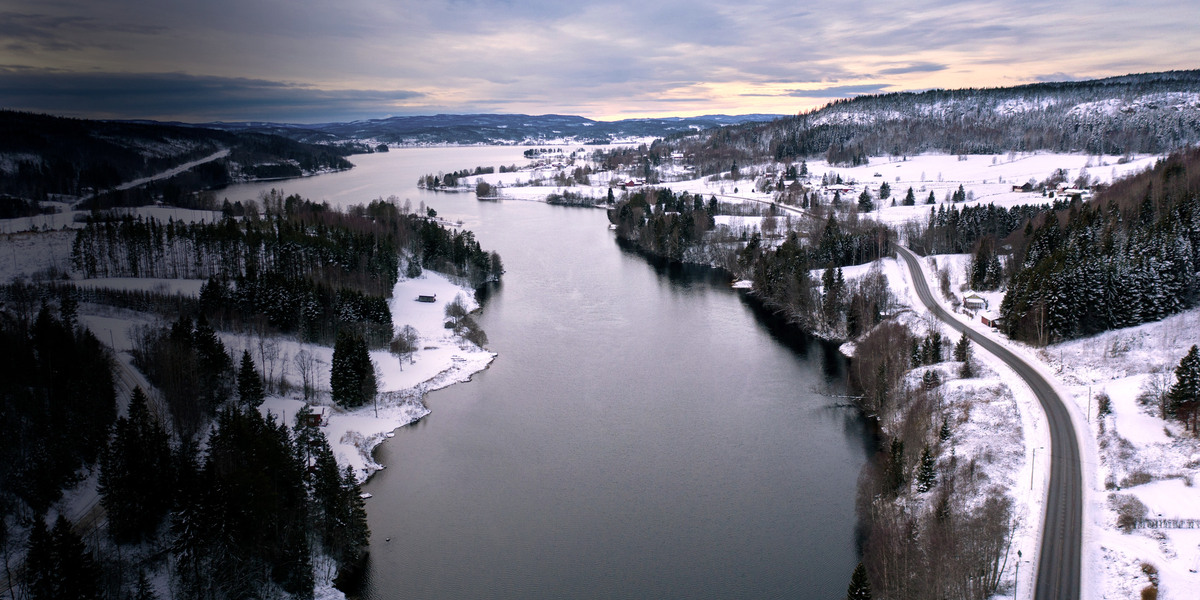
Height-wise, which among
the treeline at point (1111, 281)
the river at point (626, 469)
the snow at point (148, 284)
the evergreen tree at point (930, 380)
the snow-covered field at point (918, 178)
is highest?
the snow-covered field at point (918, 178)

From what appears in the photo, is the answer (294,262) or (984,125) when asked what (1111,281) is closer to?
(294,262)

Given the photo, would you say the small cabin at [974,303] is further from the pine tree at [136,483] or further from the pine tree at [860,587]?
the pine tree at [136,483]

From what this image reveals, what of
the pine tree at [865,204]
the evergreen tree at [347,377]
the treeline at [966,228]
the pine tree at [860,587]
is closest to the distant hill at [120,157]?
the evergreen tree at [347,377]

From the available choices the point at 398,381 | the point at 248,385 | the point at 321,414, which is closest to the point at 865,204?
the point at 398,381

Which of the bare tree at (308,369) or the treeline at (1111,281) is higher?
the treeline at (1111,281)

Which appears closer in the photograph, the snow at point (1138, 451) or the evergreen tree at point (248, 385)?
the snow at point (1138, 451)

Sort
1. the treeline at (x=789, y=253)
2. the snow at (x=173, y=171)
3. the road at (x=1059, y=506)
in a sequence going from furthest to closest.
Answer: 1. the snow at (x=173, y=171)
2. the treeline at (x=789, y=253)
3. the road at (x=1059, y=506)

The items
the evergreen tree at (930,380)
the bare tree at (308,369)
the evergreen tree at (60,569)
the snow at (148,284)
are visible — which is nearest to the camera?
the evergreen tree at (60,569)

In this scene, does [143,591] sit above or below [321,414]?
below
